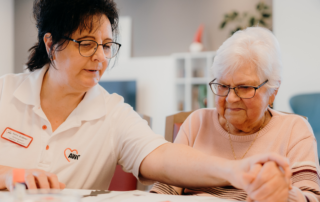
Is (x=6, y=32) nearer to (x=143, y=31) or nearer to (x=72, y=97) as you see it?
(x=143, y=31)

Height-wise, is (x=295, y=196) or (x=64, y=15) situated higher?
(x=64, y=15)

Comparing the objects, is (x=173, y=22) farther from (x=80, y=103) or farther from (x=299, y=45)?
(x=80, y=103)

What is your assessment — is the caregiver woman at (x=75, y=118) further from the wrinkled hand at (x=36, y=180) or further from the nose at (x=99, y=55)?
the wrinkled hand at (x=36, y=180)

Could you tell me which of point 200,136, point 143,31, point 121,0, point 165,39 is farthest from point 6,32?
point 200,136

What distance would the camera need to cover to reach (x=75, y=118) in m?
1.26

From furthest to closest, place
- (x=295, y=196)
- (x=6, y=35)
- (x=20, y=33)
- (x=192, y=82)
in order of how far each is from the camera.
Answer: (x=20, y=33) → (x=6, y=35) → (x=192, y=82) → (x=295, y=196)

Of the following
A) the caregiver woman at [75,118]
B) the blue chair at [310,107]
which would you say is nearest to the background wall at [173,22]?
the blue chair at [310,107]

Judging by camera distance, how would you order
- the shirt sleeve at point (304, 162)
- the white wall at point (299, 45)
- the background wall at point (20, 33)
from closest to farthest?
1. the shirt sleeve at point (304, 162)
2. the white wall at point (299, 45)
3. the background wall at point (20, 33)

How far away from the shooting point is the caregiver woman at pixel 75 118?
45.6 inches

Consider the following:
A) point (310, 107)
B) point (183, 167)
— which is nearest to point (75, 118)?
point (183, 167)

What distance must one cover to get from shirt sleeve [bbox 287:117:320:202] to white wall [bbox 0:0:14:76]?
5.64 meters

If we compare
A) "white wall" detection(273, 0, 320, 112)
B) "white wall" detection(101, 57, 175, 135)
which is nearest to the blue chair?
"white wall" detection(273, 0, 320, 112)

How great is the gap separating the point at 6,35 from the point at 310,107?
5575mm

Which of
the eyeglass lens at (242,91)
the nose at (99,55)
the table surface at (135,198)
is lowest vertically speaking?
the table surface at (135,198)
